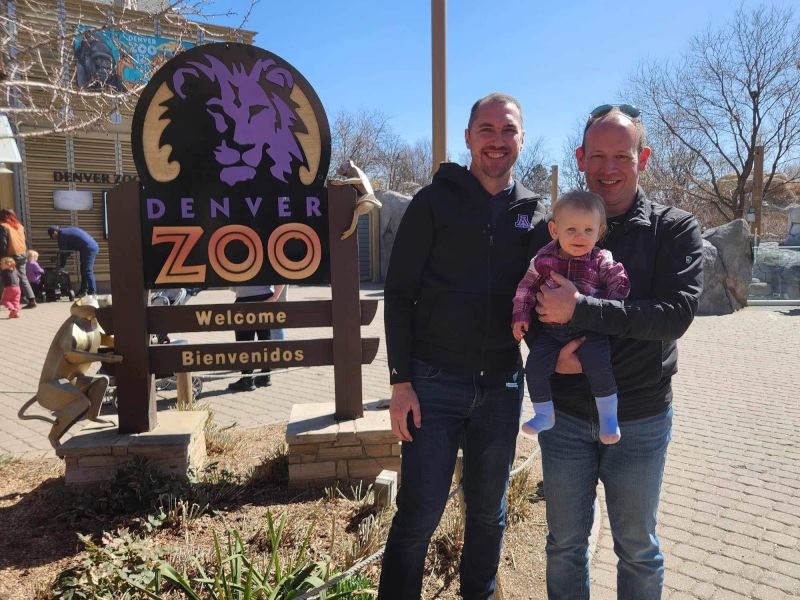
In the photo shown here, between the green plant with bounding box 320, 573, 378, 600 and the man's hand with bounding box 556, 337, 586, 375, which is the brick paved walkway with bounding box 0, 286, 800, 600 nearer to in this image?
the green plant with bounding box 320, 573, 378, 600

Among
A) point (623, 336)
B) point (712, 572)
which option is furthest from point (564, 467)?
point (712, 572)

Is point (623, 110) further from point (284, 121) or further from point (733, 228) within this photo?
point (733, 228)

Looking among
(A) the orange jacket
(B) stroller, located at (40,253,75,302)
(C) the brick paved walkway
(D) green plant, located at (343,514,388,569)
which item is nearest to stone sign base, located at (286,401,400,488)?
(D) green plant, located at (343,514,388,569)

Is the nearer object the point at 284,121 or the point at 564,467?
the point at 564,467

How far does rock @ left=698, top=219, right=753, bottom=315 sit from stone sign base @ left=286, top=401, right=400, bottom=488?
11.3 metres

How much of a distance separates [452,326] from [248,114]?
89.7 inches

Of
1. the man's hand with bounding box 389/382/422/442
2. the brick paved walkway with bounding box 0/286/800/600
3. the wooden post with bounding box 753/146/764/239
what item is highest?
the wooden post with bounding box 753/146/764/239

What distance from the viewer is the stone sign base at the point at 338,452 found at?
12.3ft

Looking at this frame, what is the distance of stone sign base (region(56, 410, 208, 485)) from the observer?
3543 millimetres

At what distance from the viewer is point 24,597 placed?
262 cm

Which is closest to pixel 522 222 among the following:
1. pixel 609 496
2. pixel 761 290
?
pixel 609 496

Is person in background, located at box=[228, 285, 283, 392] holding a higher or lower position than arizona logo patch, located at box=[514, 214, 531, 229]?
lower

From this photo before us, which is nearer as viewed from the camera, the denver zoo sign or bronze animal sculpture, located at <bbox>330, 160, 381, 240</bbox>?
the denver zoo sign

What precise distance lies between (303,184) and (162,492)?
6.63 ft
